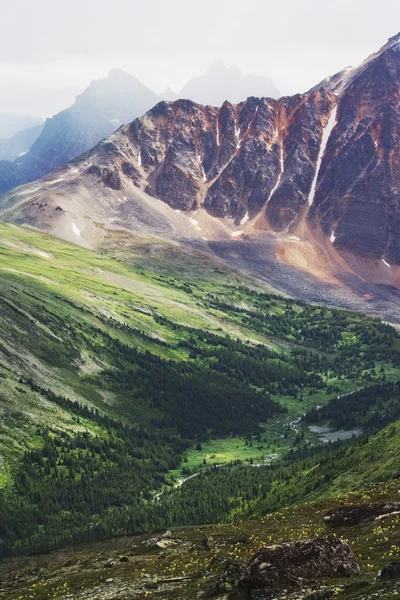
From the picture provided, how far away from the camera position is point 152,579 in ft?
206

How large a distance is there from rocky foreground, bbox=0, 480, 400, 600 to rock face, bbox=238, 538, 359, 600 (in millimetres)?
73

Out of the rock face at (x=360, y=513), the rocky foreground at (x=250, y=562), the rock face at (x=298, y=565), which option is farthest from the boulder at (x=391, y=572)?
the rock face at (x=360, y=513)

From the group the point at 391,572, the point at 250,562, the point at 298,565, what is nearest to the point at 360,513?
the point at 250,562

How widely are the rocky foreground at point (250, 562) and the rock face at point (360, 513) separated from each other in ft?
0.34

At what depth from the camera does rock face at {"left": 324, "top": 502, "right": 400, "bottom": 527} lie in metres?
61.8

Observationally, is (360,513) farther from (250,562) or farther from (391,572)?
(391,572)

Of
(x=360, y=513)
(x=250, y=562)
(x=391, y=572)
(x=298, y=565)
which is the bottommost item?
(x=250, y=562)

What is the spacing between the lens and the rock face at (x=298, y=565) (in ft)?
155

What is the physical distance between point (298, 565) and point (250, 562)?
467 centimetres

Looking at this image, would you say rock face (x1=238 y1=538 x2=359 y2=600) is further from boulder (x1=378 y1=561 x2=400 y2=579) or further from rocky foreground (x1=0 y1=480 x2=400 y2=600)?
boulder (x1=378 y1=561 x2=400 y2=579)

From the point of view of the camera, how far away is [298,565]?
48.0m

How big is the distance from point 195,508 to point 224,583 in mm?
95851

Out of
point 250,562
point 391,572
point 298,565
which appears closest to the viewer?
point 391,572

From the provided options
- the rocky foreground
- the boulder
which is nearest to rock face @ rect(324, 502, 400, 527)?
the rocky foreground
